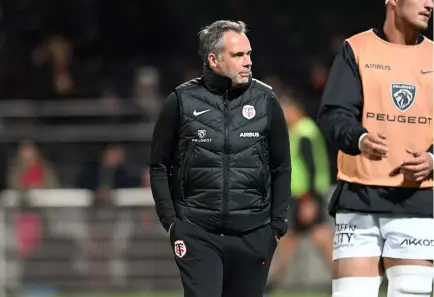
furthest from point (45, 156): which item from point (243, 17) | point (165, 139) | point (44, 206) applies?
point (165, 139)

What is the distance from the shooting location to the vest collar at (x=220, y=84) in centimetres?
696

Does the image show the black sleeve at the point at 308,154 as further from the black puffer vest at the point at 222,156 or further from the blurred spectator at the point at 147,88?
the black puffer vest at the point at 222,156

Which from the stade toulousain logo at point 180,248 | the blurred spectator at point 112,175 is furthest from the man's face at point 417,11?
the blurred spectator at point 112,175

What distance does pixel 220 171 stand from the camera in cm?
692

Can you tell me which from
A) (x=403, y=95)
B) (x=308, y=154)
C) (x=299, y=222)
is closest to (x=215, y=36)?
(x=403, y=95)

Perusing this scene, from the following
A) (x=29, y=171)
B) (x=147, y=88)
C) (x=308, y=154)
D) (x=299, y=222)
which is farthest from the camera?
(x=147, y=88)

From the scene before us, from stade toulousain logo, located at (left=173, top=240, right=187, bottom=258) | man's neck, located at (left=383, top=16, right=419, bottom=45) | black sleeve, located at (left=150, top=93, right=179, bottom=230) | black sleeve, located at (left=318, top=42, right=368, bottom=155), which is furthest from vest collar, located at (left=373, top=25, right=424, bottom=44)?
stade toulousain logo, located at (left=173, top=240, right=187, bottom=258)

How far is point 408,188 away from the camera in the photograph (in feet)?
22.9

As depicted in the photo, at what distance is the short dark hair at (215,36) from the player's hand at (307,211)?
7.07 m

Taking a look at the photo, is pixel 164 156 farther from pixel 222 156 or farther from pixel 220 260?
pixel 220 260

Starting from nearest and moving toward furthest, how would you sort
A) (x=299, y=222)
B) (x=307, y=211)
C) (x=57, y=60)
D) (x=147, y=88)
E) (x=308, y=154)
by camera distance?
(x=308, y=154) < (x=307, y=211) < (x=299, y=222) < (x=147, y=88) < (x=57, y=60)

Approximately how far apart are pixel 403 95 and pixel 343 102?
13.2 inches

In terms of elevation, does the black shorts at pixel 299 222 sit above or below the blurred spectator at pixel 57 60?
below

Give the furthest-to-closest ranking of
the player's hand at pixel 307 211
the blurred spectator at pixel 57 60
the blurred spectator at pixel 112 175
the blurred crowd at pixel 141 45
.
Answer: the blurred spectator at pixel 57 60, the blurred crowd at pixel 141 45, the blurred spectator at pixel 112 175, the player's hand at pixel 307 211
